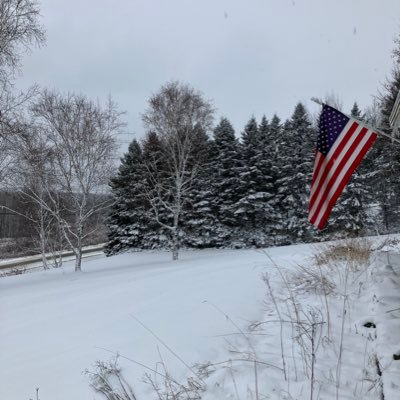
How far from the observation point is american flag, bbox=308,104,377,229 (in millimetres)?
3533

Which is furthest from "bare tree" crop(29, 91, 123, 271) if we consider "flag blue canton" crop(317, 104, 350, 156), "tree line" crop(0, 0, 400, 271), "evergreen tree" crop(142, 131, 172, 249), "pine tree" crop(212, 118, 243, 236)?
"flag blue canton" crop(317, 104, 350, 156)

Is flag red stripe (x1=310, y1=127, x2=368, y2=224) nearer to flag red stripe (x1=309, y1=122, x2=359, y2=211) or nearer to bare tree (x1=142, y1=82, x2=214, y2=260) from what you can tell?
flag red stripe (x1=309, y1=122, x2=359, y2=211)

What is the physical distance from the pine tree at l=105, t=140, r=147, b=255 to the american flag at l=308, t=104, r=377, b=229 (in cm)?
2337

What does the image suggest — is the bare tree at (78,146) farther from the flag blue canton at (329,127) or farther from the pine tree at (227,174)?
the flag blue canton at (329,127)

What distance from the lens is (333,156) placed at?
3.64 metres

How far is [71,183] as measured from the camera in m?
18.3

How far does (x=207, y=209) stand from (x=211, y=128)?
19.8 feet

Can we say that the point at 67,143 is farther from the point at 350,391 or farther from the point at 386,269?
the point at 350,391

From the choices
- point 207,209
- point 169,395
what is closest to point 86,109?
point 207,209

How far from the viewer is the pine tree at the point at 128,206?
27328 millimetres

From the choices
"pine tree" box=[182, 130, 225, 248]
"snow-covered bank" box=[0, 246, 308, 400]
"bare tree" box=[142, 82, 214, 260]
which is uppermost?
"bare tree" box=[142, 82, 214, 260]

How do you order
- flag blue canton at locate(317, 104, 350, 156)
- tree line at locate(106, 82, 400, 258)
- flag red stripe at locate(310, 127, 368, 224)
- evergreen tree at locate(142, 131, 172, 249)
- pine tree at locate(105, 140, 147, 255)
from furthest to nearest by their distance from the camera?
pine tree at locate(105, 140, 147, 255)
tree line at locate(106, 82, 400, 258)
evergreen tree at locate(142, 131, 172, 249)
flag blue canton at locate(317, 104, 350, 156)
flag red stripe at locate(310, 127, 368, 224)

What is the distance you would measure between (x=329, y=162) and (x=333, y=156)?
67mm

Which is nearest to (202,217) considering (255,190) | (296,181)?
(255,190)
